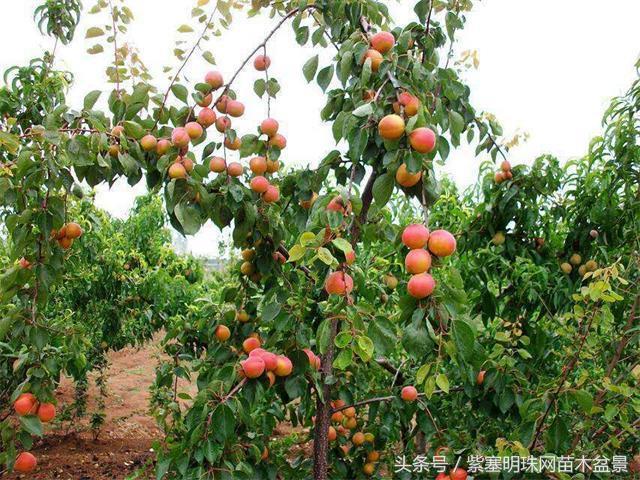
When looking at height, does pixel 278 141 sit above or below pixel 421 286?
above

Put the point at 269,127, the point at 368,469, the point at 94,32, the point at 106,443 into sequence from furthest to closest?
1. the point at 106,443
2. the point at 368,469
3. the point at 94,32
4. the point at 269,127

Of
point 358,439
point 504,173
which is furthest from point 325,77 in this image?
point 358,439

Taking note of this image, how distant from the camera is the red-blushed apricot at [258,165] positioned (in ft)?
5.49

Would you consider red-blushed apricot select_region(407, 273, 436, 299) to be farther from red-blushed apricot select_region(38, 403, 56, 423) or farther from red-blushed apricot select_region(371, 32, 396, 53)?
red-blushed apricot select_region(38, 403, 56, 423)

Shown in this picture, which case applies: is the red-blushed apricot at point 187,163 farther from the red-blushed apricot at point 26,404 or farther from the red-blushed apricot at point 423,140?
the red-blushed apricot at point 26,404

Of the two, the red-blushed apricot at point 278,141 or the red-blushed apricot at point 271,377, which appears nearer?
the red-blushed apricot at point 271,377

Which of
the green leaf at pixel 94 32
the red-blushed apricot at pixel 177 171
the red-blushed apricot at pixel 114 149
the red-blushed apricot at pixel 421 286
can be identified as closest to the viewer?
the red-blushed apricot at pixel 421 286

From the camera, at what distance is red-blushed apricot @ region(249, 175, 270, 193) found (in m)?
1.65

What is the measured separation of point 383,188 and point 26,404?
108 centimetres

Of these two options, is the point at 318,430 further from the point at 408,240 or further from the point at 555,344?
the point at 555,344

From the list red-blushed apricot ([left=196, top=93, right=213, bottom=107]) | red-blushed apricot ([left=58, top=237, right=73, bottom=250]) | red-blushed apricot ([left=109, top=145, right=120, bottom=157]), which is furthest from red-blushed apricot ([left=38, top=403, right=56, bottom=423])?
red-blushed apricot ([left=196, top=93, right=213, bottom=107])

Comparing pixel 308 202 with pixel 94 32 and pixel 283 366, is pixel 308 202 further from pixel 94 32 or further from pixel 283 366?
pixel 94 32

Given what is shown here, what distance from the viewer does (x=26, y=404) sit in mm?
1563

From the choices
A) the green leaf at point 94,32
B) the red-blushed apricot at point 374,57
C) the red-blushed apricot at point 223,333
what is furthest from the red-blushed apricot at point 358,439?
the green leaf at point 94,32
